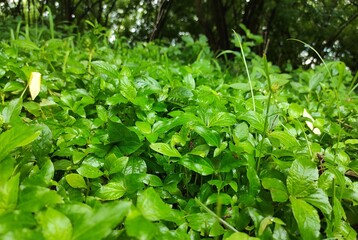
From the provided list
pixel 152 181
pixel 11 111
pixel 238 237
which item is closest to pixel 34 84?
pixel 11 111

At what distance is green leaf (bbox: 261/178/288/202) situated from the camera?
67 centimetres

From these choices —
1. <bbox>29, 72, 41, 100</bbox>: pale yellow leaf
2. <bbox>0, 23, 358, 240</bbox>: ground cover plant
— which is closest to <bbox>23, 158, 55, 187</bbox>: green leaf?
<bbox>0, 23, 358, 240</bbox>: ground cover plant

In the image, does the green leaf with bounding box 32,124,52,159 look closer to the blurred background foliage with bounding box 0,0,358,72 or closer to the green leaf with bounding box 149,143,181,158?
the green leaf with bounding box 149,143,181,158

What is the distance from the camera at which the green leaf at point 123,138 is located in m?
0.82

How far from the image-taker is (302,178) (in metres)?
0.69

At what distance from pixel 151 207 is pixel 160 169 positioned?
0.27 meters

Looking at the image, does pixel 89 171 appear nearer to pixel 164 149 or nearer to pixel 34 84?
pixel 164 149

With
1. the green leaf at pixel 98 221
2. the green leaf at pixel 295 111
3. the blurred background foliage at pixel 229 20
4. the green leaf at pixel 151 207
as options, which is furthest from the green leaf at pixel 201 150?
the blurred background foliage at pixel 229 20

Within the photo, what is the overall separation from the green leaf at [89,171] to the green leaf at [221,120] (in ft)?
1.13

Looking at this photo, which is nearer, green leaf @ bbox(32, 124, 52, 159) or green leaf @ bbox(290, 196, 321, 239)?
green leaf @ bbox(290, 196, 321, 239)

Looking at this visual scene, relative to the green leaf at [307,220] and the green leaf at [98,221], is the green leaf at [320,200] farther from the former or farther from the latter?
the green leaf at [98,221]

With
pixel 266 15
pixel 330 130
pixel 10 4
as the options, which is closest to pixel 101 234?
pixel 330 130

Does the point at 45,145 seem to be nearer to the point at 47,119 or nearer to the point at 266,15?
the point at 47,119

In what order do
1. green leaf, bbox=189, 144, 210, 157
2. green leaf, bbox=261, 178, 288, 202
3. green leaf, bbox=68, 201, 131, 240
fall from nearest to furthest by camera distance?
1. green leaf, bbox=68, 201, 131, 240
2. green leaf, bbox=261, 178, 288, 202
3. green leaf, bbox=189, 144, 210, 157
